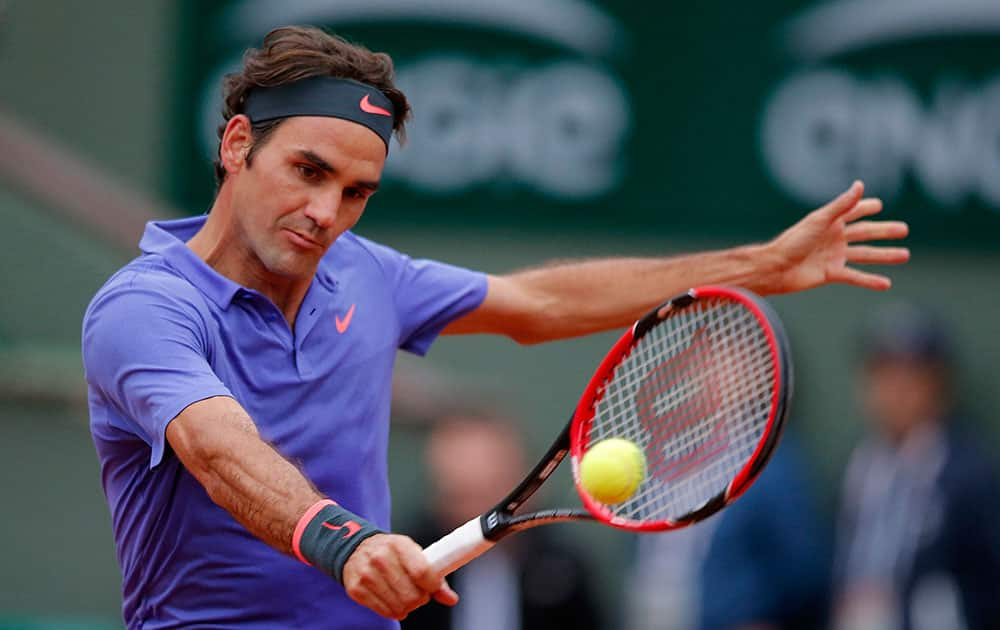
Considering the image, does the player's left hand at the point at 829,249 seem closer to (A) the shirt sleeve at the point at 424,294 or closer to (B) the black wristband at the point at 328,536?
(A) the shirt sleeve at the point at 424,294

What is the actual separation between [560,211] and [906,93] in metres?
1.92

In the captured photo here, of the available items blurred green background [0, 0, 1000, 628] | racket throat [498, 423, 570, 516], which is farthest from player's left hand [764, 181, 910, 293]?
blurred green background [0, 0, 1000, 628]

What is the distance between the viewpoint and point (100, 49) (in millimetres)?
9156

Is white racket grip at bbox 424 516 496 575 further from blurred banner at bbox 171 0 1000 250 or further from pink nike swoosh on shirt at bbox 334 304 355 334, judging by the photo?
blurred banner at bbox 171 0 1000 250

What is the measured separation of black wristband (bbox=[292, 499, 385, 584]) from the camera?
3.38m

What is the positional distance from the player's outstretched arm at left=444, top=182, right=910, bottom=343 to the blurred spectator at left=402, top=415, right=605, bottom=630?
2.44 meters

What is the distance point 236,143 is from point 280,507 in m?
0.99

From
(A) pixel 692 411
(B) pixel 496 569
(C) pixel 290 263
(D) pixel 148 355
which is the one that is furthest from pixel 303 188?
(B) pixel 496 569

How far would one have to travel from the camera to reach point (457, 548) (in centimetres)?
365

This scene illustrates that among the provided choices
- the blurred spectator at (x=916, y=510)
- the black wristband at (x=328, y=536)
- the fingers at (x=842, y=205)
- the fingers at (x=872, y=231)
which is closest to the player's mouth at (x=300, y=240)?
the black wristband at (x=328, y=536)

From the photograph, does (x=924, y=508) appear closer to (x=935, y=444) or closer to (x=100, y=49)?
(x=935, y=444)

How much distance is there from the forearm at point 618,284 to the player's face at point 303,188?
2.89ft

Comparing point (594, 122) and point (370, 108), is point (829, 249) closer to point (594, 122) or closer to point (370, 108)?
point (370, 108)

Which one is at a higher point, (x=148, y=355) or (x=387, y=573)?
(x=148, y=355)
